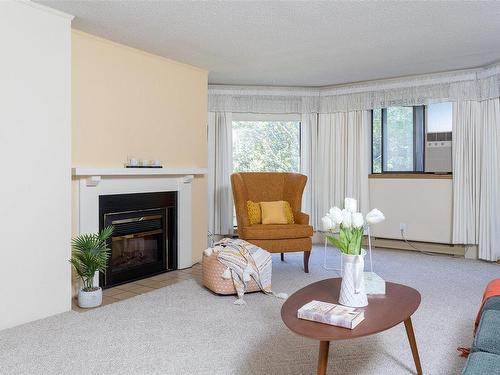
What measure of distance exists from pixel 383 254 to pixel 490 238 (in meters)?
1.21

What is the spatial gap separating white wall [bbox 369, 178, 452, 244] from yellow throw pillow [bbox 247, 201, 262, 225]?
1937 mm

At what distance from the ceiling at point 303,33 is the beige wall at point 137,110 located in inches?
6.2

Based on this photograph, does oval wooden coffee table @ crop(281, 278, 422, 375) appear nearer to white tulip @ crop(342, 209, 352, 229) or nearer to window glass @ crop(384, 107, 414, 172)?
white tulip @ crop(342, 209, 352, 229)

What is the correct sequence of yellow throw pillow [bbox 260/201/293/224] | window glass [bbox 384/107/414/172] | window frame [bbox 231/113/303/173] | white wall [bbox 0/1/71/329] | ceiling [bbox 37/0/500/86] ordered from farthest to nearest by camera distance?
window frame [bbox 231/113/303/173], window glass [bbox 384/107/414/172], yellow throw pillow [bbox 260/201/293/224], ceiling [bbox 37/0/500/86], white wall [bbox 0/1/71/329]

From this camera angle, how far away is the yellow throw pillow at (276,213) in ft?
15.3

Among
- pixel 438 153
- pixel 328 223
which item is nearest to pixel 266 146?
pixel 438 153

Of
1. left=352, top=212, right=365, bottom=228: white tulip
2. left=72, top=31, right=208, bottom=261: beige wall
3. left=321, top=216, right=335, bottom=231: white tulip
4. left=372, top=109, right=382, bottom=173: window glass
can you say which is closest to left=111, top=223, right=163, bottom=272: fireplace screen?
left=72, top=31, right=208, bottom=261: beige wall

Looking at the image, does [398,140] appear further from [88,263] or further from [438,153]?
[88,263]

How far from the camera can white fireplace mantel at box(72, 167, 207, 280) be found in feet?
11.8

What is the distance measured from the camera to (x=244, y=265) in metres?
3.66

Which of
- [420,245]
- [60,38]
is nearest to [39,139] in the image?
[60,38]

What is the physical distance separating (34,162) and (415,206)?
14.6 feet

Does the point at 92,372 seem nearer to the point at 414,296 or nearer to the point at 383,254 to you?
the point at 414,296

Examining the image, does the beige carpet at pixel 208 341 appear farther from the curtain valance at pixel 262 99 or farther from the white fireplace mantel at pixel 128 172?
the curtain valance at pixel 262 99
